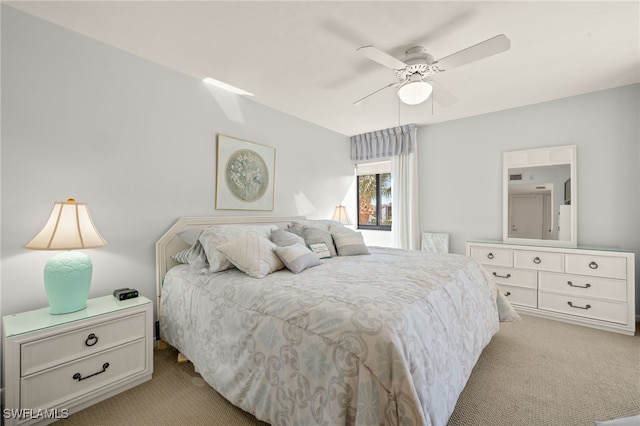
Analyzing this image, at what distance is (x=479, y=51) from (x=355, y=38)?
0.82m

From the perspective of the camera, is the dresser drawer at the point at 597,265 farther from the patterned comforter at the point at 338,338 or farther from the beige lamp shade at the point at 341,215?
the beige lamp shade at the point at 341,215

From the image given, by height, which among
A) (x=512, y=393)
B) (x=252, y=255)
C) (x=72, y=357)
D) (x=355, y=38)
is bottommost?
(x=512, y=393)

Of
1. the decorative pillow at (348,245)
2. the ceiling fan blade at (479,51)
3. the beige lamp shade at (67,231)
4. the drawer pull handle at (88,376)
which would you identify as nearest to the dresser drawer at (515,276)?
the decorative pillow at (348,245)

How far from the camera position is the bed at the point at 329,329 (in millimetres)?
1085

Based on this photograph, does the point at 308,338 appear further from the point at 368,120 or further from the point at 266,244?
the point at 368,120

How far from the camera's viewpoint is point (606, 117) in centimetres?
294

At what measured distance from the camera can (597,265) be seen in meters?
2.74

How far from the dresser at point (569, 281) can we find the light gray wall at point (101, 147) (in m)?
3.23

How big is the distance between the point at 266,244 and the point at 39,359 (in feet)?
4.47

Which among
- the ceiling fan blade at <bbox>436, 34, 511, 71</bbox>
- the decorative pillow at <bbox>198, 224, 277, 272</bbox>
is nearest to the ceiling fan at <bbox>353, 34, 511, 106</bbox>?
the ceiling fan blade at <bbox>436, 34, 511, 71</bbox>

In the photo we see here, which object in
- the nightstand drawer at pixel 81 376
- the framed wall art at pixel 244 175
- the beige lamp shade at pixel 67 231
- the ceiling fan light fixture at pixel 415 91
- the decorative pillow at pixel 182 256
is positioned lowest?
the nightstand drawer at pixel 81 376

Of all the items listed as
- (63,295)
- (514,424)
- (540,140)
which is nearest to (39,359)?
(63,295)

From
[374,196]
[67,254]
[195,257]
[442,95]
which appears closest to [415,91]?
[442,95]

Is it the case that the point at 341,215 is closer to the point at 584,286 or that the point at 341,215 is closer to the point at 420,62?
the point at 420,62
